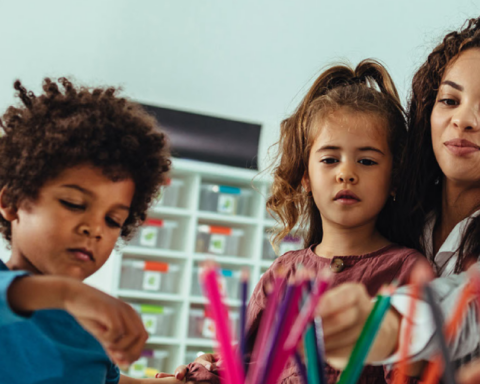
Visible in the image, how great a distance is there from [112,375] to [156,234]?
9.38ft

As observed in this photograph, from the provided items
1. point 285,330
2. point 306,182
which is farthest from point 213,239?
point 285,330

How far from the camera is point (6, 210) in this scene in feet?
1.76

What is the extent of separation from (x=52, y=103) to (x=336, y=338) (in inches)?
14.4

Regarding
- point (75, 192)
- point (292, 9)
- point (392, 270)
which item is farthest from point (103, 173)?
point (292, 9)

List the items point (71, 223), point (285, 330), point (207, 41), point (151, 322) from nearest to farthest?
point (285, 330), point (71, 223), point (151, 322), point (207, 41)

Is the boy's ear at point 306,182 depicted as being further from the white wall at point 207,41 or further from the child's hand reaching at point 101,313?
the white wall at point 207,41

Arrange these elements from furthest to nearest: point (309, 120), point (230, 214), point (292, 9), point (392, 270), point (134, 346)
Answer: point (230, 214) → point (292, 9) → point (309, 120) → point (392, 270) → point (134, 346)

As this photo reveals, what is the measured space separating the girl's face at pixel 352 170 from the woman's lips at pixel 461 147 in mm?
108

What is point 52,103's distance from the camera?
1.88ft

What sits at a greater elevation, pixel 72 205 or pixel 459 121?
pixel 459 121

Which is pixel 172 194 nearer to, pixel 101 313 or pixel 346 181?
pixel 346 181

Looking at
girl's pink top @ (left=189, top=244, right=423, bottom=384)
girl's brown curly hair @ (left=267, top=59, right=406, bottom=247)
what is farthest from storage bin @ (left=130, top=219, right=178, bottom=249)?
girl's pink top @ (left=189, top=244, right=423, bottom=384)

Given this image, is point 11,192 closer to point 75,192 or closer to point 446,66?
point 75,192

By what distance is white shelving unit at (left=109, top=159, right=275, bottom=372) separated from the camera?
3.43 metres
